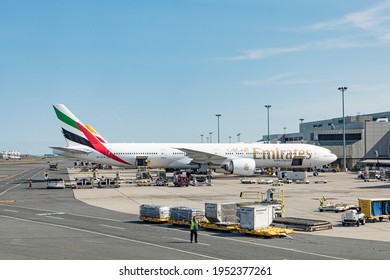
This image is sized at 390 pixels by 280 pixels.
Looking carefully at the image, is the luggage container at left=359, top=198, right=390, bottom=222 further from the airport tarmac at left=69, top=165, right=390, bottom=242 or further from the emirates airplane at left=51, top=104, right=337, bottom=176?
the emirates airplane at left=51, top=104, right=337, bottom=176

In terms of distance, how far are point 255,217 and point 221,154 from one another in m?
49.2

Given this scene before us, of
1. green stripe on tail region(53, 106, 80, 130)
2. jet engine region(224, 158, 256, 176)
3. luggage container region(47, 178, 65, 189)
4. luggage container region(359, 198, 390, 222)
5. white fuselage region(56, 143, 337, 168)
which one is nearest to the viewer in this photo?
luggage container region(359, 198, 390, 222)

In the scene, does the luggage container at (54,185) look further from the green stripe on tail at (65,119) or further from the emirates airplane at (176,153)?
the green stripe on tail at (65,119)

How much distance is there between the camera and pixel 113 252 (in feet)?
70.5

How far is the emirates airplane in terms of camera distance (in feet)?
235

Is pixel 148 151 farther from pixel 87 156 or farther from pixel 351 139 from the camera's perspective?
pixel 351 139

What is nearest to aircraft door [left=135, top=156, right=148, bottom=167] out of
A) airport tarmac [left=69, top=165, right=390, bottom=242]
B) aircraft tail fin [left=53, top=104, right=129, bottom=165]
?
aircraft tail fin [left=53, top=104, right=129, bottom=165]

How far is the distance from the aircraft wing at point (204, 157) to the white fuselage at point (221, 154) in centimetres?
61

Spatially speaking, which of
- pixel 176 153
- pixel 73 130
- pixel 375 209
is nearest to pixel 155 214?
pixel 375 209

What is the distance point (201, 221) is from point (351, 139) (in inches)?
3401

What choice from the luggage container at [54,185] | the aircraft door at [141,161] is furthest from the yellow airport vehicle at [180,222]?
the aircraft door at [141,161]

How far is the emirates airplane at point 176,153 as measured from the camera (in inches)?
2822

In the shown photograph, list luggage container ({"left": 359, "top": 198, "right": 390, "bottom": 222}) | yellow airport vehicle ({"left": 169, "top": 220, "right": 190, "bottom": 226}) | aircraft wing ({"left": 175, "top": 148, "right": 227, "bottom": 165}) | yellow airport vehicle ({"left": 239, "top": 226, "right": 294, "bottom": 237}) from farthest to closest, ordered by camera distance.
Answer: aircraft wing ({"left": 175, "top": 148, "right": 227, "bottom": 165})
luggage container ({"left": 359, "top": 198, "right": 390, "bottom": 222})
yellow airport vehicle ({"left": 169, "top": 220, "right": 190, "bottom": 226})
yellow airport vehicle ({"left": 239, "top": 226, "right": 294, "bottom": 237})

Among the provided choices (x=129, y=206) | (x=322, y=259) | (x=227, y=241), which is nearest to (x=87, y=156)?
(x=129, y=206)
